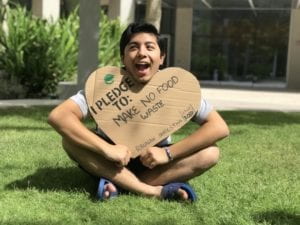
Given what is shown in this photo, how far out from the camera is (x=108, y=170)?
165 inches

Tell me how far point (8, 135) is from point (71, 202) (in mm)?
3469

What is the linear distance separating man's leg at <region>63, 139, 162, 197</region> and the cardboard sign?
176mm

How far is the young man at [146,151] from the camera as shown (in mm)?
4055

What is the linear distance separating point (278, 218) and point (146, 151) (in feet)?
3.37

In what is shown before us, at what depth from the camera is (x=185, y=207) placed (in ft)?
13.3

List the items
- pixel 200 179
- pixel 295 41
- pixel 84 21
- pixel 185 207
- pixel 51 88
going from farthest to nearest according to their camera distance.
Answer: pixel 295 41
pixel 51 88
pixel 84 21
pixel 200 179
pixel 185 207

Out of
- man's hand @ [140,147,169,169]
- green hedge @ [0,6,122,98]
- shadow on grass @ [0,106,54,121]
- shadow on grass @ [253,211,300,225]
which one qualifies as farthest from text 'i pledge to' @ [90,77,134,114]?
green hedge @ [0,6,122,98]

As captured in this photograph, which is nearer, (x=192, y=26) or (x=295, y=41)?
(x=295, y=41)

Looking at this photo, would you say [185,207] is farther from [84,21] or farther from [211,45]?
[211,45]

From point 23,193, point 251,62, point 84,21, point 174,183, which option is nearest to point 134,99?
point 174,183

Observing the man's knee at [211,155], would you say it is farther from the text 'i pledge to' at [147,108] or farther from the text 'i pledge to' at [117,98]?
the text 'i pledge to' at [117,98]

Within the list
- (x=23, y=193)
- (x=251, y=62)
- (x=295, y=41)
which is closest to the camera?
(x=23, y=193)

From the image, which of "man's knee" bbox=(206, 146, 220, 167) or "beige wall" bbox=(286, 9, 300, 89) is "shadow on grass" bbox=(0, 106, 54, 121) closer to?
"man's knee" bbox=(206, 146, 220, 167)

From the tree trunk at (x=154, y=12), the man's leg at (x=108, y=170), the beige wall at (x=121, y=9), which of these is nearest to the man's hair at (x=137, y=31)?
the man's leg at (x=108, y=170)
